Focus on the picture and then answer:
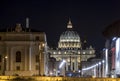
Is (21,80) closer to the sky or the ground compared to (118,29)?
closer to the ground

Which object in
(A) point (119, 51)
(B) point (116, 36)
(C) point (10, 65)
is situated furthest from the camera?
(C) point (10, 65)

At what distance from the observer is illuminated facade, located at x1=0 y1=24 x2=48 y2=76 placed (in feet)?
499

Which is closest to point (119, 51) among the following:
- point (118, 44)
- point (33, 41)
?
point (118, 44)

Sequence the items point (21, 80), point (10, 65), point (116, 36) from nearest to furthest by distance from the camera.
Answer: point (21, 80) < point (116, 36) < point (10, 65)

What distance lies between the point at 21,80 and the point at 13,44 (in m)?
90.9

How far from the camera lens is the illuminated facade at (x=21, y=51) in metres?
152

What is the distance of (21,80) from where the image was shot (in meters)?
65.1

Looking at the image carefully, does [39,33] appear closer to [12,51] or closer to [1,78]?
[12,51]

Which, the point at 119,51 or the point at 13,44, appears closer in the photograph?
the point at 119,51

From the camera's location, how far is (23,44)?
511 feet

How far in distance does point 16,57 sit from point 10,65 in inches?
99.5

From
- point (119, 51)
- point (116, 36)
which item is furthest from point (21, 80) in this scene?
point (116, 36)

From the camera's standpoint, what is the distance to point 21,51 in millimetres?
155625

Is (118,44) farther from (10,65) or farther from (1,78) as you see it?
(1,78)
